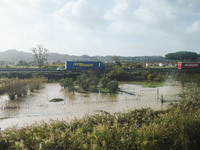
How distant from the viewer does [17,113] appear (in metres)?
16.6

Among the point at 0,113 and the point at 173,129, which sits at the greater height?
the point at 173,129

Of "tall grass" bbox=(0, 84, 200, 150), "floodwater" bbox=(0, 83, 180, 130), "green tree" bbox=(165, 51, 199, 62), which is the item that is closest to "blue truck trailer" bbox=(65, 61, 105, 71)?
"floodwater" bbox=(0, 83, 180, 130)

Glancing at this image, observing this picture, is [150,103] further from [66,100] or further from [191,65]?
[191,65]

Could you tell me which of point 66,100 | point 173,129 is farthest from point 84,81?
point 173,129

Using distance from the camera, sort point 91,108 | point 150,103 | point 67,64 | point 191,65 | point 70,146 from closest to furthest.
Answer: point 70,146 → point 91,108 → point 150,103 → point 67,64 → point 191,65

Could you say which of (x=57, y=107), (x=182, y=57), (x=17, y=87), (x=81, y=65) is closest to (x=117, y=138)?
(x=57, y=107)

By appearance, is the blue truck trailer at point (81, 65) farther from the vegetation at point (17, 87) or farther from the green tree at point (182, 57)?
the green tree at point (182, 57)

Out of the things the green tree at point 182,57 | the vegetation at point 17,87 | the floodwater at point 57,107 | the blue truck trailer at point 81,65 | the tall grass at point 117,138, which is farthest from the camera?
the green tree at point 182,57

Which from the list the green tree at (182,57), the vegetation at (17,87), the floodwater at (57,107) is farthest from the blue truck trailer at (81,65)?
the green tree at (182,57)

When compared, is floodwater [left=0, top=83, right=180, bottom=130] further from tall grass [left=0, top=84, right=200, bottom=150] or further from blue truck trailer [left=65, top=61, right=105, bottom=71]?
blue truck trailer [left=65, top=61, right=105, bottom=71]

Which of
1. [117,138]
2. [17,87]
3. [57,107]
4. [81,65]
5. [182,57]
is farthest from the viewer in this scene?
[182,57]

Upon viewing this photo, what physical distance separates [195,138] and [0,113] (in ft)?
52.8

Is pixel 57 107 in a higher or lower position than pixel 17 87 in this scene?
lower

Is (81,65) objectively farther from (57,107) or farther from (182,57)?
(182,57)
